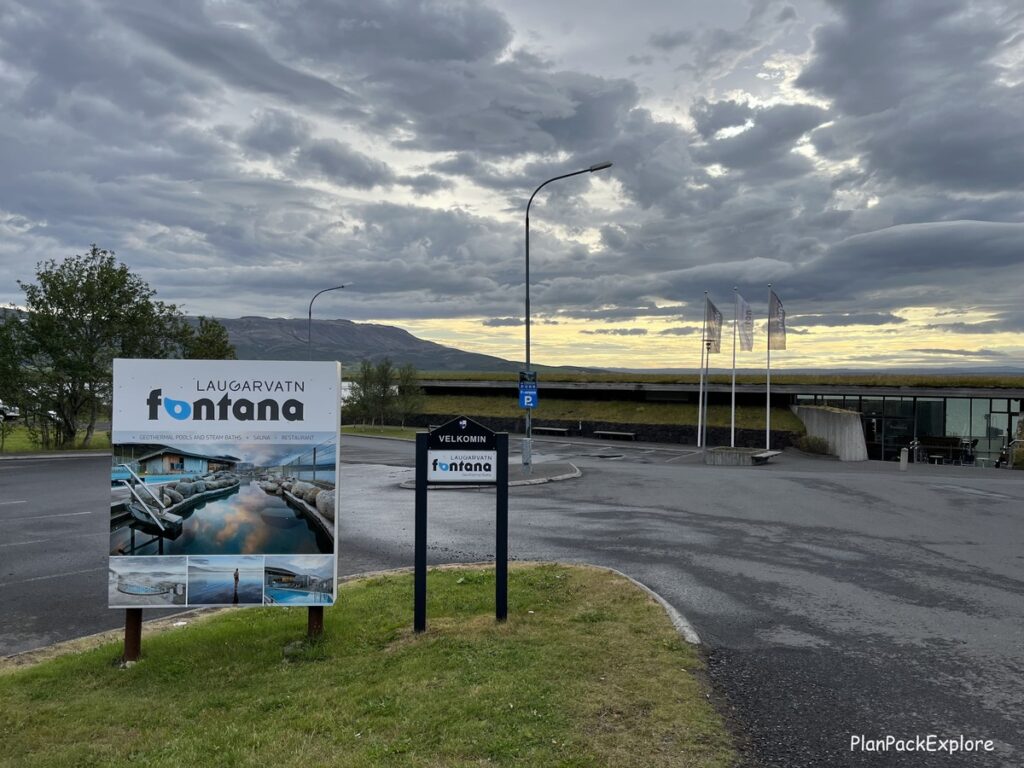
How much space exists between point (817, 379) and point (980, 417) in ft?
28.5

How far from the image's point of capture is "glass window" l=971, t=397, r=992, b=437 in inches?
1588

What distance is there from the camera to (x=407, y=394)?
5231cm

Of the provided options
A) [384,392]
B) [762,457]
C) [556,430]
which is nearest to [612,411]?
[556,430]

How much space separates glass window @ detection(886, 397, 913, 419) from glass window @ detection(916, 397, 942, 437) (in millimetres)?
502

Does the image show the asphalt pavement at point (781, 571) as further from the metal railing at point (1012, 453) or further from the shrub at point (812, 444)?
the shrub at point (812, 444)

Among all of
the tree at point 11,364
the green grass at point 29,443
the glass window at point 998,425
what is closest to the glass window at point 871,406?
the glass window at point 998,425

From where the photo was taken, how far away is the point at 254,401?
270 inches

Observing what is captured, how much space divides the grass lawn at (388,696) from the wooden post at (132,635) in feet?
0.36

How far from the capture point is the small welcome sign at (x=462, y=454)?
7293 mm

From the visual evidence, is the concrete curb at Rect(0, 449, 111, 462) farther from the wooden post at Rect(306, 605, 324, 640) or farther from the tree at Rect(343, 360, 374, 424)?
the wooden post at Rect(306, 605, 324, 640)

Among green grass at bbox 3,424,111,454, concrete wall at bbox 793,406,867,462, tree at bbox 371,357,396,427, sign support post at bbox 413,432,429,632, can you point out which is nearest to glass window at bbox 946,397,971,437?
concrete wall at bbox 793,406,867,462

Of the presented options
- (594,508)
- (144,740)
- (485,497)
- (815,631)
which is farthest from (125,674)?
(485,497)

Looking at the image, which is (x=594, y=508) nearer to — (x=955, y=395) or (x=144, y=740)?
(x=144, y=740)

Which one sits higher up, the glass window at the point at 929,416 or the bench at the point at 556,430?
the glass window at the point at 929,416
